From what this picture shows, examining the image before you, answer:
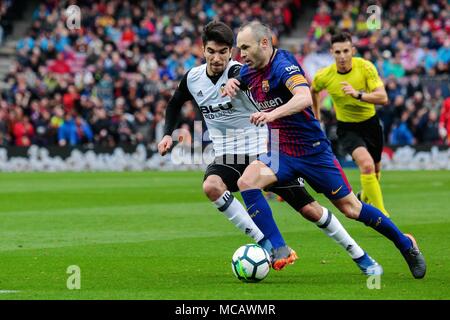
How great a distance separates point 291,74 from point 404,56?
22910 mm

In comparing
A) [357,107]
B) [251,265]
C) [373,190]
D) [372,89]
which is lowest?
[251,265]

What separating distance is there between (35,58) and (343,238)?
2681cm

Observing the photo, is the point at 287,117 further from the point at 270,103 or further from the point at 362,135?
the point at 362,135

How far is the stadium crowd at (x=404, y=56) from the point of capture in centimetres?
2891

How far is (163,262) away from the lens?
10.2m

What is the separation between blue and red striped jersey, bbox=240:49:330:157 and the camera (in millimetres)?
8883

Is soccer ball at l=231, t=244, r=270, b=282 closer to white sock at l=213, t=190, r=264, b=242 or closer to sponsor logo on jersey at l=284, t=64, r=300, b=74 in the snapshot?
white sock at l=213, t=190, r=264, b=242

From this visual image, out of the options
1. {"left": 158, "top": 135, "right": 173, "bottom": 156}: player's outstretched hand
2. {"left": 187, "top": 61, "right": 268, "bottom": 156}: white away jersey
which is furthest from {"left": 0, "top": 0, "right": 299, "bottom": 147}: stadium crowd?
{"left": 158, "top": 135, "right": 173, "bottom": 156}: player's outstretched hand

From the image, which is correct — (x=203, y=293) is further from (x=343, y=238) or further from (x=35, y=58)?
(x=35, y=58)

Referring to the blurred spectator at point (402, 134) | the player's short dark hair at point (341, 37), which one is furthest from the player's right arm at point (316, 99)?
the blurred spectator at point (402, 134)

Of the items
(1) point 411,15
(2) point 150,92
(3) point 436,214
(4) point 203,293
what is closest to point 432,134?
(1) point 411,15

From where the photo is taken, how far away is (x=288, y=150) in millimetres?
9008

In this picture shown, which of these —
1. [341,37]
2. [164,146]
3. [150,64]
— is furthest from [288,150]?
[150,64]

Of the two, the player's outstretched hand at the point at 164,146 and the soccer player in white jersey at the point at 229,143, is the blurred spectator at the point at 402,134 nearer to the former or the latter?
the soccer player in white jersey at the point at 229,143
